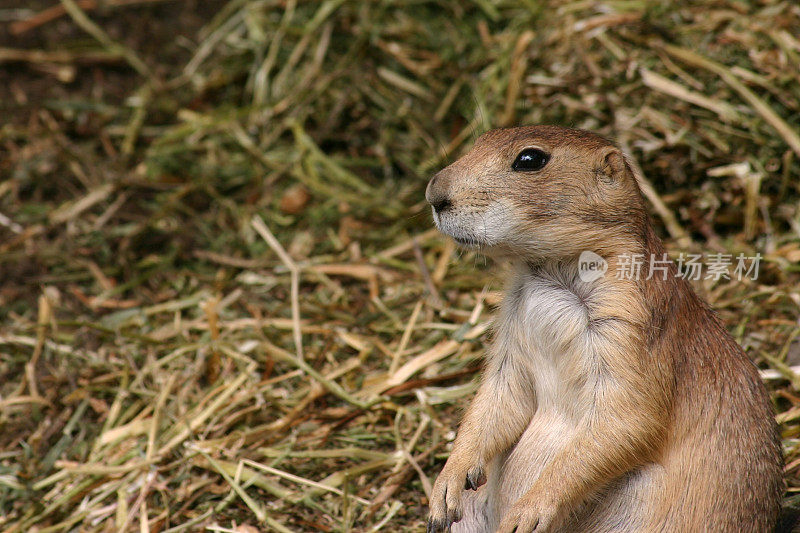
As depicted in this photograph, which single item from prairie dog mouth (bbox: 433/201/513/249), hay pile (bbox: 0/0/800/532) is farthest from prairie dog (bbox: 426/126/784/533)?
hay pile (bbox: 0/0/800/532)

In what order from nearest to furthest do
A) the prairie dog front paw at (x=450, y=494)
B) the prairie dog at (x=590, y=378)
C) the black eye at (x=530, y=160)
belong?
the prairie dog at (x=590, y=378)
the black eye at (x=530, y=160)
the prairie dog front paw at (x=450, y=494)

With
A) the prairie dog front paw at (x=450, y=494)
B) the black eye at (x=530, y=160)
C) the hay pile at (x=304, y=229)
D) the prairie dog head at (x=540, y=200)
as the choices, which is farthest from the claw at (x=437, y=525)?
the black eye at (x=530, y=160)

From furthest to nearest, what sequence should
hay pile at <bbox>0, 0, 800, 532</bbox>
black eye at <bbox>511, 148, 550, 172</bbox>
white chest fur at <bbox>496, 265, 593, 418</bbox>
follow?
1. hay pile at <bbox>0, 0, 800, 532</bbox>
2. black eye at <bbox>511, 148, 550, 172</bbox>
3. white chest fur at <bbox>496, 265, 593, 418</bbox>

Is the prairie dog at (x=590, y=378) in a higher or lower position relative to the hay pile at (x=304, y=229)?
higher

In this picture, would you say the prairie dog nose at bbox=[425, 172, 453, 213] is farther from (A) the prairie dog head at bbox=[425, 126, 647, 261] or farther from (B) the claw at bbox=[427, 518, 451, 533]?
(B) the claw at bbox=[427, 518, 451, 533]

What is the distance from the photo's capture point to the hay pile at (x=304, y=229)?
13.5 ft

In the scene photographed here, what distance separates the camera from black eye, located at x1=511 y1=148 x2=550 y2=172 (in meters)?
3.12

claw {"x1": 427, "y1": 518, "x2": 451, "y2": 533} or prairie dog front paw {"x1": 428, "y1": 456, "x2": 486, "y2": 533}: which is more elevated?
prairie dog front paw {"x1": 428, "y1": 456, "x2": 486, "y2": 533}

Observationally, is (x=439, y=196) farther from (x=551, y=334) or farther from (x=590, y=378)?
(x=590, y=378)

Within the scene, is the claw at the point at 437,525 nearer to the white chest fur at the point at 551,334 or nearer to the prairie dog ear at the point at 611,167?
the white chest fur at the point at 551,334

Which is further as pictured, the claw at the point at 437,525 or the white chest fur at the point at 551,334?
the claw at the point at 437,525

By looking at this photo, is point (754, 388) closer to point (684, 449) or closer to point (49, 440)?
point (684, 449)

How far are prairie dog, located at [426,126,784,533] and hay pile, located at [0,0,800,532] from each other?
0.46m

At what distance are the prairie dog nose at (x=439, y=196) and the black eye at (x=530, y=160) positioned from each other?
257 millimetres
